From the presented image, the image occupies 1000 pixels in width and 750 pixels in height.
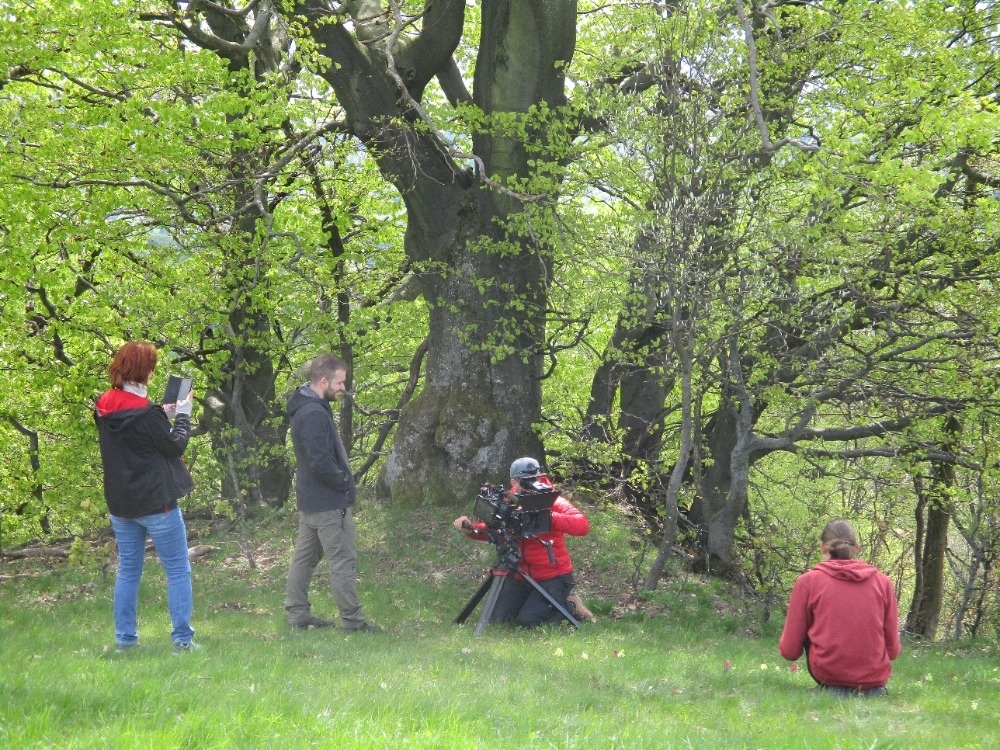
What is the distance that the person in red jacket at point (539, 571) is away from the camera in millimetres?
9055

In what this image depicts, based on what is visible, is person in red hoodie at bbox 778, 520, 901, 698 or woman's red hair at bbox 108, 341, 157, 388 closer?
person in red hoodie at bbox 778, 520, 901, 698

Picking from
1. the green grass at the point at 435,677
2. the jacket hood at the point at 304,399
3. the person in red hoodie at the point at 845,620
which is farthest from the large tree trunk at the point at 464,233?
the person in red hoodie at the point at 845,620

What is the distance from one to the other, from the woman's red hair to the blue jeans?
0.97 m

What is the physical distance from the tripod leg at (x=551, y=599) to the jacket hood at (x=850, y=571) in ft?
11.0

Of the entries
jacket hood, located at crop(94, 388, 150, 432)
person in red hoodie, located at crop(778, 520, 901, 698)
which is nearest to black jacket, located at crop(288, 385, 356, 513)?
jacket hood, located at crop(94, 388, 150, 432)

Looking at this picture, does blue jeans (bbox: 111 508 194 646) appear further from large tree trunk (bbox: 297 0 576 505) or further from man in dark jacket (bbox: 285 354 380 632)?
large tree trunk (bbox: 297 0 576 505)

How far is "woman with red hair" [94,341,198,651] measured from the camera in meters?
6.59

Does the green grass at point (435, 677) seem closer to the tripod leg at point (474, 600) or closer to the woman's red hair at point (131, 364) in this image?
the tripod leg at point (474, 600)

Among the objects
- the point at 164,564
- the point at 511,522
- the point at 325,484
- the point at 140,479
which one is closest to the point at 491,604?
the point at 511,522

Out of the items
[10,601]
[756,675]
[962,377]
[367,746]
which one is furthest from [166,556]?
[962,377]

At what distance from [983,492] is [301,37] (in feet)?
34.7

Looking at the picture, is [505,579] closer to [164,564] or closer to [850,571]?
[164,564]

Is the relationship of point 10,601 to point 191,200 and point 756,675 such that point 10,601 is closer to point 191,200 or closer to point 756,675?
point 191,200

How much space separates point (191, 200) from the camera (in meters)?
13.5
